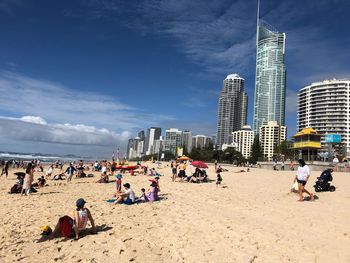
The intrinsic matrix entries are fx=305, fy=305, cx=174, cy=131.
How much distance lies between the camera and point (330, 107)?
11300cm

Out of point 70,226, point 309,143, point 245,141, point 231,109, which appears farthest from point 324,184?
point 231,109

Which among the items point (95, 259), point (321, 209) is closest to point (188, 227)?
point (95, 259)

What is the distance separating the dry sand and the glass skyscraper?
524 ft

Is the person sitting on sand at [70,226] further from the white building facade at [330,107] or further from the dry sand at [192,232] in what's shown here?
the white building facade at [330,107]

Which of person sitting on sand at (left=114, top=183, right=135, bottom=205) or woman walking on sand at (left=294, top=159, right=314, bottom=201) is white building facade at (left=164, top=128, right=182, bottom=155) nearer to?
person sitting on sand at (left=114, top=183, right=135, bottom=205)

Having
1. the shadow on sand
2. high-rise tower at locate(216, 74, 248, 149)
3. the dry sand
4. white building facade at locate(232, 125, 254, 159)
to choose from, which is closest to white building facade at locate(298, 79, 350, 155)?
white building facade at locate(232, 125, 254, 159)

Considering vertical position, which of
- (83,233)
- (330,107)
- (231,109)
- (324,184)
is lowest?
(83,233)

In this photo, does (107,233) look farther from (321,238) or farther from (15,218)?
(321,238)

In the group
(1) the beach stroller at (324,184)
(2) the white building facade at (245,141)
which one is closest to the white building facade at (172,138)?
(2) the white building facade at (245,141)

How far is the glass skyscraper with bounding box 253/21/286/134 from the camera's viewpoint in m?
166

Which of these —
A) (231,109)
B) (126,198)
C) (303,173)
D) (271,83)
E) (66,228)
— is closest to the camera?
(66,228)

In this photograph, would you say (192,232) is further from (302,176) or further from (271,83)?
(271,83)

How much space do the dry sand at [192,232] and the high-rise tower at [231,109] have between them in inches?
6769

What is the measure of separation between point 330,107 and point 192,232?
120569 millimetres
